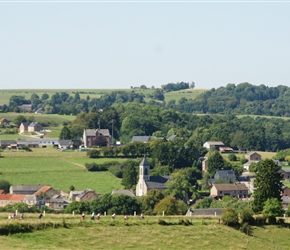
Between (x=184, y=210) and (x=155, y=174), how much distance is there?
32.4m

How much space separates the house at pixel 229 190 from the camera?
10184 centimetres

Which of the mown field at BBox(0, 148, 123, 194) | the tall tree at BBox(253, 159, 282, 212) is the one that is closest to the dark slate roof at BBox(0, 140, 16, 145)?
the mown field at BBox(0, 148, 123, 194)

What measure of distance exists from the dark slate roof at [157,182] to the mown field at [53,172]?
12.5ft

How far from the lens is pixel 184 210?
79.8 meters

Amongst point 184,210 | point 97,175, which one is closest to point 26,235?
point 184,210

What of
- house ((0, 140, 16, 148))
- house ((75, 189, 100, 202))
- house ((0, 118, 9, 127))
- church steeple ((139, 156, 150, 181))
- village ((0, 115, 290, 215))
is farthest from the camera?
house ((0, 118, 9, 127))

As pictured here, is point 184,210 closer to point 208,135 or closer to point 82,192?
point 82,192

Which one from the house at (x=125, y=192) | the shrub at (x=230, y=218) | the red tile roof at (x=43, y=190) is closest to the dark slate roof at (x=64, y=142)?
the red tile roof at (x=43, y=190)

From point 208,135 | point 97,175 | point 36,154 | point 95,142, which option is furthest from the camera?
point 208,135

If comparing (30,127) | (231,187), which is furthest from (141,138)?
(231,187)

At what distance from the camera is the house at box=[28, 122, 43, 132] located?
155 meters

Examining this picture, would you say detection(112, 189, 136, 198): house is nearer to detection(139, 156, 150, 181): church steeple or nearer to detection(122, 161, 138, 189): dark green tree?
detection(139, 156, 150, 181): church steeple

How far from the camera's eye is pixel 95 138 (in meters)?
146

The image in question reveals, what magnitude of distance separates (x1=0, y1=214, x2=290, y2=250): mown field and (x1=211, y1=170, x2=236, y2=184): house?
62062 millimetres
